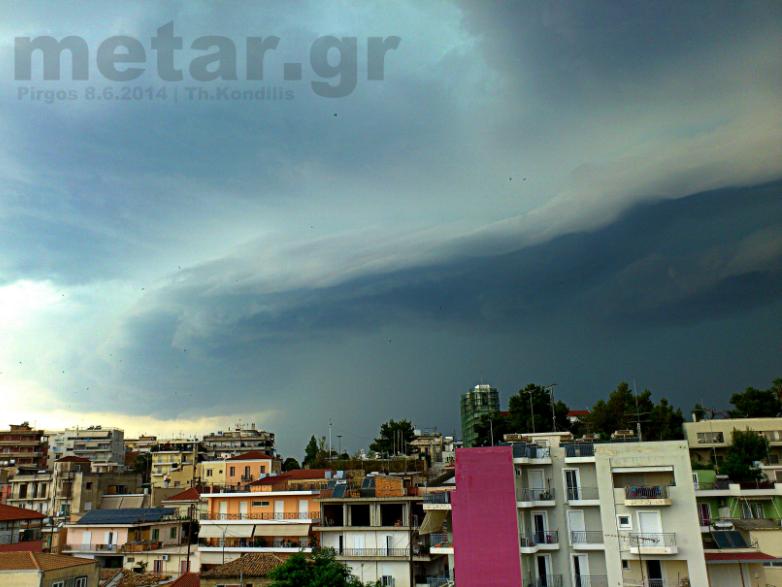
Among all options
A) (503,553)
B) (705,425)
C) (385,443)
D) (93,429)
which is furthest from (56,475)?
(705,425)

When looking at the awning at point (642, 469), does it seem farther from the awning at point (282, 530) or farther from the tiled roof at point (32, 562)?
the tiled roof at point (32, 562)

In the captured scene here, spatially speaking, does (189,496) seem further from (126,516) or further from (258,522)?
(258,522)

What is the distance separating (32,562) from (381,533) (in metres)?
20.5

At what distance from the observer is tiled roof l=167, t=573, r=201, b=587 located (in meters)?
41.5

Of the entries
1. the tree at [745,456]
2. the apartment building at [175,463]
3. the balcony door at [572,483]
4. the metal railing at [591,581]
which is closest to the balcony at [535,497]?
the balcony door at [572,483]

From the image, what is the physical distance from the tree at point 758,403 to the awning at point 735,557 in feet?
109

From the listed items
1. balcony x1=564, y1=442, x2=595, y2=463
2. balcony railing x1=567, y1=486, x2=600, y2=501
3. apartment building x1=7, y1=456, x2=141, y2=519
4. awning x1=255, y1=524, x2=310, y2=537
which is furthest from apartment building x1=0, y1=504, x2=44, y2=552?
balcony x1=564, y1=442, x2=595, y2=463

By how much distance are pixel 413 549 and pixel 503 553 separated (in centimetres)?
868

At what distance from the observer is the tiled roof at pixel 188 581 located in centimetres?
4147

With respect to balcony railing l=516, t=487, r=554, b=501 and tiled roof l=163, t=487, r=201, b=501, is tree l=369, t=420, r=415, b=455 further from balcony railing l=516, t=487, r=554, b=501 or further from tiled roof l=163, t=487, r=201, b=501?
balcony railing l=516, t=487, r=554, b=501

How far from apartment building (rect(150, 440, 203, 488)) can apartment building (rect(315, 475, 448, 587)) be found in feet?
145

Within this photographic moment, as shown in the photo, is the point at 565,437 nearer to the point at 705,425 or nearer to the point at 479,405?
the point at 705,425

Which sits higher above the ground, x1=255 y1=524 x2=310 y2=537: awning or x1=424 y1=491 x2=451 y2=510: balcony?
x1=424 y1=491 x2=451 y2=510: balcony

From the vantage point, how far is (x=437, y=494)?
3891 centimetres
